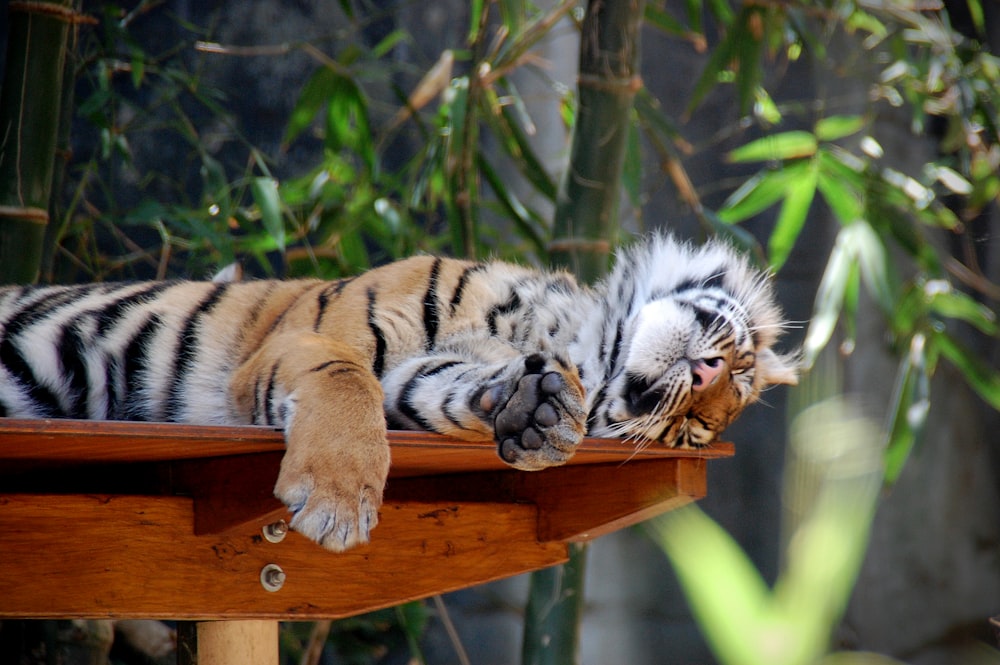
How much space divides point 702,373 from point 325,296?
64 cm

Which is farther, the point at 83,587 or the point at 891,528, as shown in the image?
the point at 891,528

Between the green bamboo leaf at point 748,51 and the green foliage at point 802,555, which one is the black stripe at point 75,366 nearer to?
the green bamboo leaf at point 748,51

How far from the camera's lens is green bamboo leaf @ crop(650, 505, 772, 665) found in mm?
3516

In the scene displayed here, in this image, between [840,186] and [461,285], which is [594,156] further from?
[840,186]

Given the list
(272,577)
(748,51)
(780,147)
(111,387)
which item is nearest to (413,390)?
(272,577)

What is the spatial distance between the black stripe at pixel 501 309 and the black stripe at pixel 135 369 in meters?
0.58

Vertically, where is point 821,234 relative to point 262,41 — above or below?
below

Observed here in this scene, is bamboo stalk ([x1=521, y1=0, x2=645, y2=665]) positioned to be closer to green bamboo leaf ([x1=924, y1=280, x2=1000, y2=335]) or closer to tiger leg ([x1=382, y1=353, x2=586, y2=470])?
tiger leg ([x1=382, y1=353, x2=586, y2=470])

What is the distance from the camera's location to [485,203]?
2.84 metres

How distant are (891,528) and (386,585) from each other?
2855mm

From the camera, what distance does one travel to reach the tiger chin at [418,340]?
63.7 inches

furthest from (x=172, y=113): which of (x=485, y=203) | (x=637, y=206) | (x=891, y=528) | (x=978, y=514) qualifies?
(x=978, y=514)

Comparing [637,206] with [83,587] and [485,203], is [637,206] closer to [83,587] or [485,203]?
[485,203]

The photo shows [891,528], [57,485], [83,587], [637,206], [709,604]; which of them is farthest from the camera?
[891,528]
